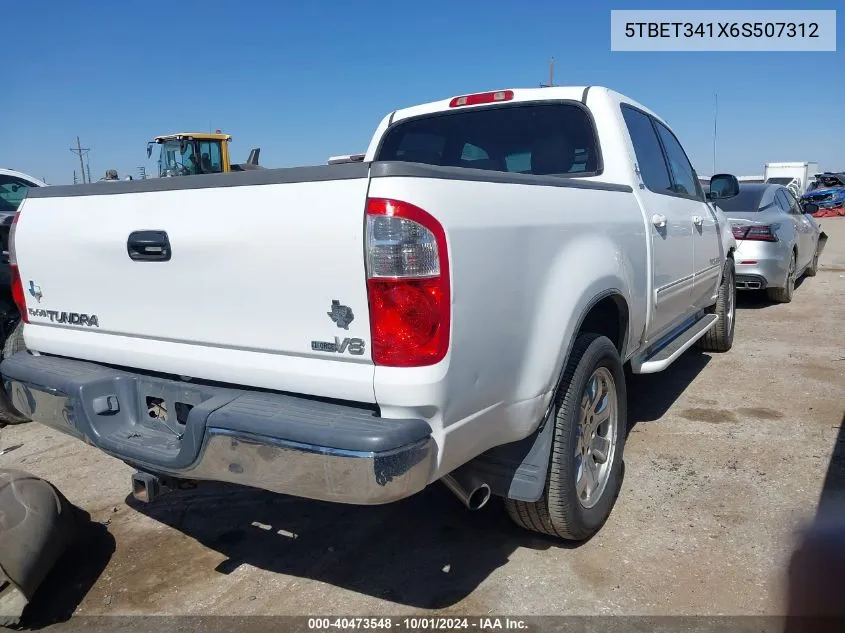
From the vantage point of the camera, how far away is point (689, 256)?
435 centimetres

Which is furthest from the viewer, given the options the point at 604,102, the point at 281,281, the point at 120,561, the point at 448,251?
the point at 604,102

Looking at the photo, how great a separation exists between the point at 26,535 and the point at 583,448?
2334 millimetres

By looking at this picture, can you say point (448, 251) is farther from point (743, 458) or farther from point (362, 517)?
point (743, 458)

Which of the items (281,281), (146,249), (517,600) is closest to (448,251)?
(281,281)

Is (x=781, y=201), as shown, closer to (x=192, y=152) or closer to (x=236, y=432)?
(x=236, y=432)

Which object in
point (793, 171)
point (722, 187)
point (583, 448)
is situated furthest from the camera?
point (793, 171)

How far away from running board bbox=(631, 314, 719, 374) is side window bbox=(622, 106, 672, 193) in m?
0.96

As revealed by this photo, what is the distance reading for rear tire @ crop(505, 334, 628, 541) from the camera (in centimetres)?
266

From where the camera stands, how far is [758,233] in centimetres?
802

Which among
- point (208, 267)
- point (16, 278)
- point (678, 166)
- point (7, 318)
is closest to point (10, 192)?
point (7, 318)

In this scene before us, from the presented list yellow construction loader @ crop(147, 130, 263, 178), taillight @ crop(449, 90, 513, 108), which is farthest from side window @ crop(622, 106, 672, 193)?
yellow construction loader @ crop(147, 130, 263, 178)

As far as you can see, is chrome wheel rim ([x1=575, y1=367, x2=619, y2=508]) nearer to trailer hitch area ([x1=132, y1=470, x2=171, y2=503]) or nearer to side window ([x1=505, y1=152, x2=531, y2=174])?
side window ([x1=505, y1=152, x2=531, y2=174])

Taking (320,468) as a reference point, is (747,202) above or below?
above

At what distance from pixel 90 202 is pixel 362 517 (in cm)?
188
